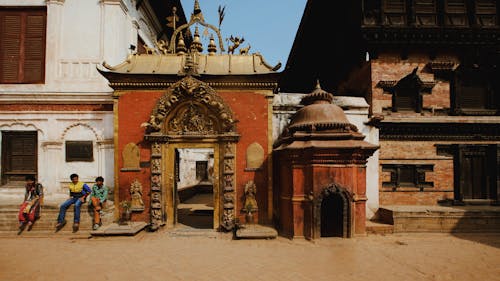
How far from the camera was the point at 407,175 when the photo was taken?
11562 mm

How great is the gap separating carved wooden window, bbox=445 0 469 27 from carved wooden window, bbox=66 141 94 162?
15.1m

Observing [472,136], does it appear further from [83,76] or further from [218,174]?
[83,76]

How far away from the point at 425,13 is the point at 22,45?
16.2 meters

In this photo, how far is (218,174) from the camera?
31.2ft

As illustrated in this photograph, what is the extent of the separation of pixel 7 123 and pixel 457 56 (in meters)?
18.0

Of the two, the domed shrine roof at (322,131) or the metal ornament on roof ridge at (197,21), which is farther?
the metal ornament on roof ridge at (197,21)

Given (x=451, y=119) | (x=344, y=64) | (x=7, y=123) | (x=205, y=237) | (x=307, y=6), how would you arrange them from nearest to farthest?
1. (x=205, y=237)
2. (x=7, y=123)
3. (x=451, y=119)
4. (x=344, y=64)
5. (x=307, y=6)

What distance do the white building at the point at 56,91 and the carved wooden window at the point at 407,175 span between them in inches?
425

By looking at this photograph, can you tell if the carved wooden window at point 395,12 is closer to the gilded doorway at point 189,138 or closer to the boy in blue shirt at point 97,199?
the gilded doorway at point 189,138

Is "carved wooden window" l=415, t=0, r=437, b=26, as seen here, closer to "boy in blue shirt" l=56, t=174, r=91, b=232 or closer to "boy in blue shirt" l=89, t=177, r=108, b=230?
"boy in blue shirt" l=89, t=177, r=108, b=230

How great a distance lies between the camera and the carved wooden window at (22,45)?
10.7 meters

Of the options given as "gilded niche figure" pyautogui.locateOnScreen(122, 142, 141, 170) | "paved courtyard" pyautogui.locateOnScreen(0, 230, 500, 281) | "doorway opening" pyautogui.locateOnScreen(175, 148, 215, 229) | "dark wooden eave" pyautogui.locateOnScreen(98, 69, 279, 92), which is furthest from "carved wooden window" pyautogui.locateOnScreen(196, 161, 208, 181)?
"paved courtyard" pyautogui.locateOnScreen(0, 230, 500, 281)

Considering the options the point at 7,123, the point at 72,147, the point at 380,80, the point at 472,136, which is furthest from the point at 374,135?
the point at 7,123

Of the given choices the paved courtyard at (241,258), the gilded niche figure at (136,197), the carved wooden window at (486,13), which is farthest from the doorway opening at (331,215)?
the carved wooden window at (486,13)
